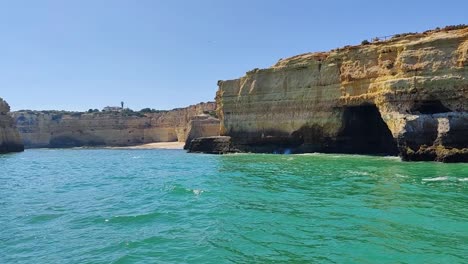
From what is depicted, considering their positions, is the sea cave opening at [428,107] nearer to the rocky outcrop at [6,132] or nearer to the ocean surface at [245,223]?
the ocean surface at [245,223]

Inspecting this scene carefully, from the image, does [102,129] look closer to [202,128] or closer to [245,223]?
[202,128]

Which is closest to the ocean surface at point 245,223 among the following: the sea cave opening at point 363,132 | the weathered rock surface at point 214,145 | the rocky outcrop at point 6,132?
the sea cave opening at point 363,132

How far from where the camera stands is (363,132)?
37719 millimetres

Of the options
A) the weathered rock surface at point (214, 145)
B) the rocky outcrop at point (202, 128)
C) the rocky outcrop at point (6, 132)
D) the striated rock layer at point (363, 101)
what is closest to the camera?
the striated rock layer at point (363, 101)

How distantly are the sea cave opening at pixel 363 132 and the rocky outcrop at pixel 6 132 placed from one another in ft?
167

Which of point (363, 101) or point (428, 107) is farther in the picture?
point (363, 101)

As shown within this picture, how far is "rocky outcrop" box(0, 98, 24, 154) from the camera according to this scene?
208 feet

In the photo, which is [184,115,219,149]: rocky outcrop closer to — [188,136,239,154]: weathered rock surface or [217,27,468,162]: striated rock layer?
[188,136,239,154]: weathered rock surface

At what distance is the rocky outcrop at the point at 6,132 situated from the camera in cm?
6353

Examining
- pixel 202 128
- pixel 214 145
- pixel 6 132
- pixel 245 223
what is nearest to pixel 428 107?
pixel 245 223

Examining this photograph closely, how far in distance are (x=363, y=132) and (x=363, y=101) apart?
459 centimetres

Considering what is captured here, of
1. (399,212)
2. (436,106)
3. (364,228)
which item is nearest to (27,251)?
(364,228)

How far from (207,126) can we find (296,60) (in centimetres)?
3426

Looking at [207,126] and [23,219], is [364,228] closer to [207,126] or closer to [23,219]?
[23,219]
